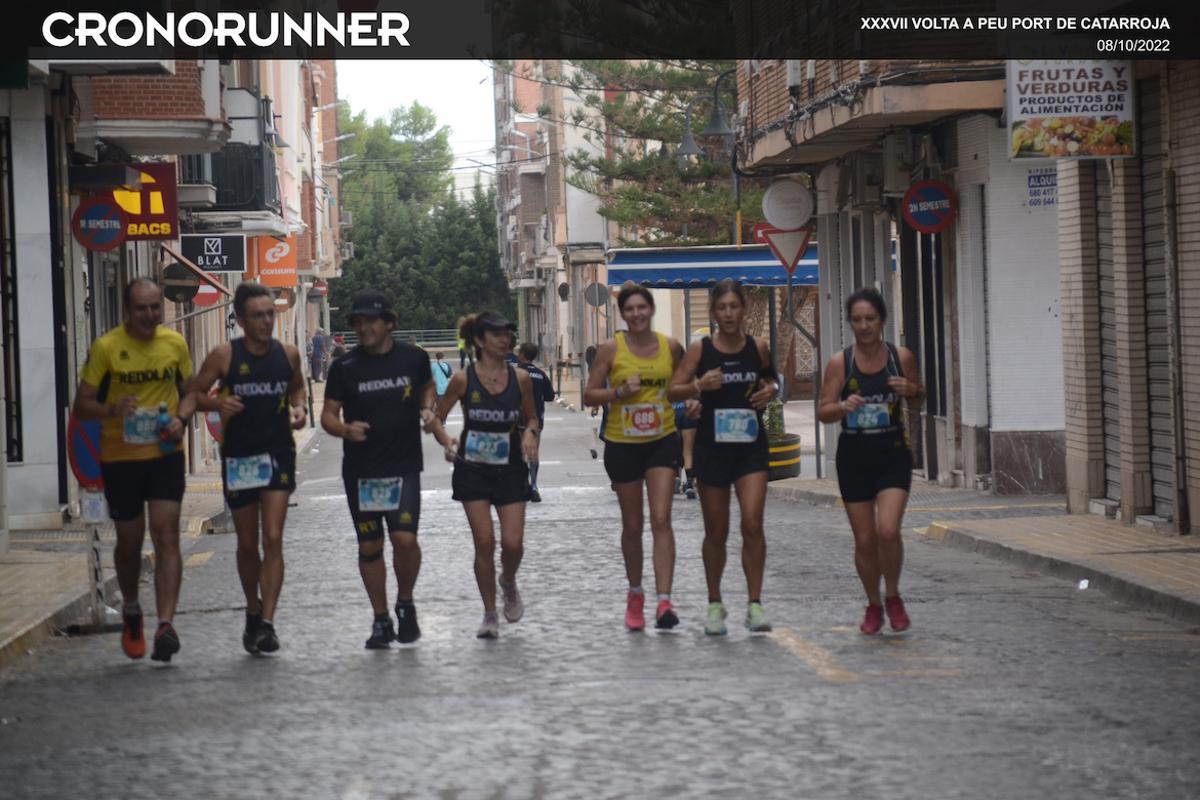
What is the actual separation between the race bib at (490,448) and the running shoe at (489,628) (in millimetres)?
804

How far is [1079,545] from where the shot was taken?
1495 cm

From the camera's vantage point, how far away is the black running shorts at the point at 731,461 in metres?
10.9

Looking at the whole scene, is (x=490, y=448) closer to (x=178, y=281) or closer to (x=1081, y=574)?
(x=1081, y=574)

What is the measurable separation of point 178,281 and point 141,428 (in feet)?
64.3

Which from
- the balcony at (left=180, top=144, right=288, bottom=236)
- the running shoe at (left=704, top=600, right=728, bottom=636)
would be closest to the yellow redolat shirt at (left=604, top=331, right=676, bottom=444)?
the running shoe at (left=704, top=600, right=728, bottom=636)

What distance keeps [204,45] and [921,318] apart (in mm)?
9648

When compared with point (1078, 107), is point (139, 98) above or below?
above

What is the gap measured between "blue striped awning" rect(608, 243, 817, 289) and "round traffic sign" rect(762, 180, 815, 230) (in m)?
4.11

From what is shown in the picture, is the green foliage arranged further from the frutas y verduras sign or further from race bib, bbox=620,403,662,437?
race bib, bbox=620,403,662,437

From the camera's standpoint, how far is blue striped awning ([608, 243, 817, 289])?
99.9 ft

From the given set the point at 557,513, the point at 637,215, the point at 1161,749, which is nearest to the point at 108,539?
the point at 557,513

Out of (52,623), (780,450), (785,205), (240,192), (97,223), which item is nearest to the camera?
(52,623)

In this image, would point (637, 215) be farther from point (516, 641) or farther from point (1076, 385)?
point (516, 641)

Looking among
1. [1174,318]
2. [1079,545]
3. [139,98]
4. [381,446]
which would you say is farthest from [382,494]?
[139,98]
